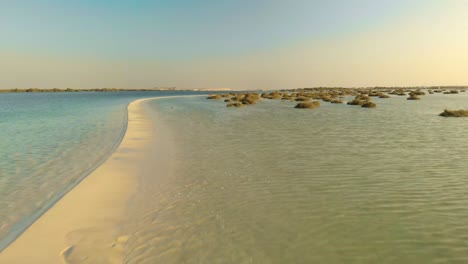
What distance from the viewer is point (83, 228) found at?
227 inches

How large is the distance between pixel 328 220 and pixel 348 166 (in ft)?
14.8

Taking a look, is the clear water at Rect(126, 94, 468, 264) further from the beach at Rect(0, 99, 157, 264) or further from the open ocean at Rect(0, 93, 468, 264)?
the beach at Rect(0, 99, 157, 264)

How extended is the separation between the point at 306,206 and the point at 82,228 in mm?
5020

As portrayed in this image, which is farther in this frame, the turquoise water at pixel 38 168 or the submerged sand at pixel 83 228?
the turquoise water at pixel 38 168

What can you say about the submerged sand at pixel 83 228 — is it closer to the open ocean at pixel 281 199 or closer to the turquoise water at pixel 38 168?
the open ocean at pixel 281 199

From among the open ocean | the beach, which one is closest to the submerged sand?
the beach

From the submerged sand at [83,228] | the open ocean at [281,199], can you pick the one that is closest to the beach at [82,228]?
the submerged sand at [83,228]

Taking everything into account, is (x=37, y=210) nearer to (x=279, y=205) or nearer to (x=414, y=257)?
(x=279, y=205)

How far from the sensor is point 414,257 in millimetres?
4414

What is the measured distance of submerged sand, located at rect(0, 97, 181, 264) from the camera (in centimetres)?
476

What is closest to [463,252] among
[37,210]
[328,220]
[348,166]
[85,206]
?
[328,220]

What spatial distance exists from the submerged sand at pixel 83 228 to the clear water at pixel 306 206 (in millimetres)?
424

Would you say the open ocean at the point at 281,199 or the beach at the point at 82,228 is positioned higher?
the open ocean at the point at 281,199

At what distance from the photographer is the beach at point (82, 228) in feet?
15.6
